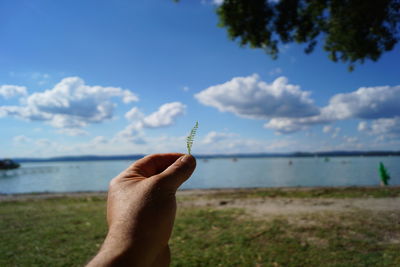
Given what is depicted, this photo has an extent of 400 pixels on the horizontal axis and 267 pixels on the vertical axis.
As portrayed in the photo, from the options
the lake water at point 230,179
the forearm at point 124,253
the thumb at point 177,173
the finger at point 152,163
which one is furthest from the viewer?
the lake water at point 230,179

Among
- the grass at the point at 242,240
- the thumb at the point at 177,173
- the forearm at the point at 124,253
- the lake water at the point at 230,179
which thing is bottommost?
the lake water at the point at 230,179

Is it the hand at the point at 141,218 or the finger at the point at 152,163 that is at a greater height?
the finger at the point at 152,163

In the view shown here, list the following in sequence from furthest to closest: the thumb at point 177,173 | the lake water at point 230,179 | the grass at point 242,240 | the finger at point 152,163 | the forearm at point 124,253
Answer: the lake water at point 230,179 → the grass at point 242,240 → the finger at point 152,163 → the thumb at point 177,173 → the forearm at point 124,253

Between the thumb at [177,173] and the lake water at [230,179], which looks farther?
the lake water at [230,179]

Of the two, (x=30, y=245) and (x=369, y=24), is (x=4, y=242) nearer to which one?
(x=30, y=245)

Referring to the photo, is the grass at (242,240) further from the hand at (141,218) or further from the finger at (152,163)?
the hand at (141,218)

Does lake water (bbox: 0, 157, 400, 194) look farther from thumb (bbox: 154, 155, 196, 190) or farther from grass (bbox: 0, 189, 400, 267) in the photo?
thumb (bbox: 154, 155, 196, 190)

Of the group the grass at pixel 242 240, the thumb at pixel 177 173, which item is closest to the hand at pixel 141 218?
the thumb at pixel 177 173

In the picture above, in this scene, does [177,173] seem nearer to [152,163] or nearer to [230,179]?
[152,163]
